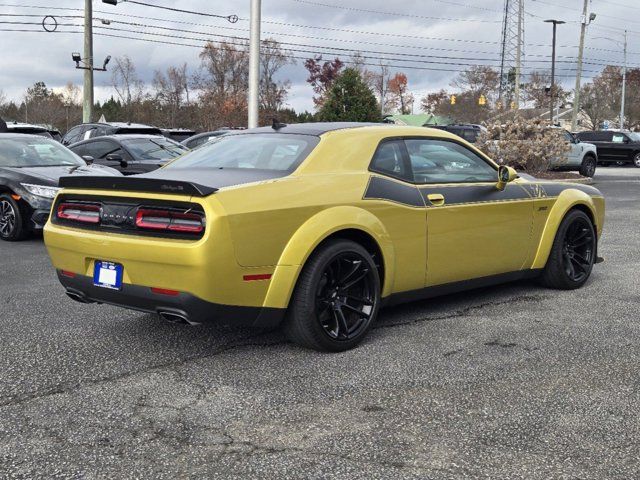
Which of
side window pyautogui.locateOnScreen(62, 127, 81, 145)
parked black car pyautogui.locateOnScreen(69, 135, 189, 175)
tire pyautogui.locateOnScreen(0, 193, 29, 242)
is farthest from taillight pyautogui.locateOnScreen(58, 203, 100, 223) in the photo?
side window pyautogui.locateOnScreen(62, 127, 81, 145)

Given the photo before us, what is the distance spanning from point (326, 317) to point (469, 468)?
1733 mm

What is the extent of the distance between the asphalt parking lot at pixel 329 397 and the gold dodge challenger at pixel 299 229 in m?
0.34

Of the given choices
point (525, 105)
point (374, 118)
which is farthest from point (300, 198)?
point (525, 105)

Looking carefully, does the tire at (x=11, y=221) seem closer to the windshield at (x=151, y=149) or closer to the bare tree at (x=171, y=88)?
the windshield at (x=151, y=149)

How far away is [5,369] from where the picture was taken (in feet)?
14.1

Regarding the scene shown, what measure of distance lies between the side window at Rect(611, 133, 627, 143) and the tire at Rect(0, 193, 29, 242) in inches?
1228

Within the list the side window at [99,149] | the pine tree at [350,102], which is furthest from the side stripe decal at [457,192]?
the pine tree at [350,102]

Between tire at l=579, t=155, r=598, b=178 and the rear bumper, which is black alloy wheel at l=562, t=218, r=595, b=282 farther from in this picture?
tire at l=579, t=155, r=598, b=178

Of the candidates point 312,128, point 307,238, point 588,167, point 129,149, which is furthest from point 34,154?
point 588,167

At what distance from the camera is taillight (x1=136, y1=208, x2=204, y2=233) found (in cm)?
408

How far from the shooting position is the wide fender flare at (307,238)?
4305 mm

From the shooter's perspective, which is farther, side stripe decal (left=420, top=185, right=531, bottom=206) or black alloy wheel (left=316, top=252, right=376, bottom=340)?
side stripe decal (left=420, top=185, right=531, bottom=206)

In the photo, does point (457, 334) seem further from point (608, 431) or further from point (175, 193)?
point (175, 193)

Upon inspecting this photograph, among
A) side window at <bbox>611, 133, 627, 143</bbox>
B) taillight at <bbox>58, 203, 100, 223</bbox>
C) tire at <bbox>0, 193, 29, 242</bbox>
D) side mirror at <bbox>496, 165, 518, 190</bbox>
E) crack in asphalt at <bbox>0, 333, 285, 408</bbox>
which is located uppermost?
side window at <bbox>611, 133, 627, 143</bbox>
